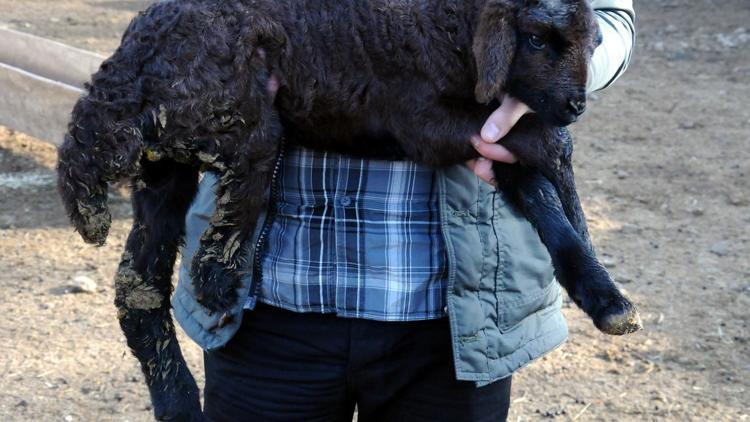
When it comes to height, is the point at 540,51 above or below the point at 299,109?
above

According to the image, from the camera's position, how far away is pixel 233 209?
2152 millimetres

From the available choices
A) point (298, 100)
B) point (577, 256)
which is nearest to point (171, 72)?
point (298, 100)

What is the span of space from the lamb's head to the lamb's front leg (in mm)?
449

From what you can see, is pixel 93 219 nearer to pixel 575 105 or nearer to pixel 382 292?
pixel 382 292

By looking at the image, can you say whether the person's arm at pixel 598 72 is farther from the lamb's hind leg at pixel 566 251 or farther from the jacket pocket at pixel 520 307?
the jacket pocket at pixel 520 307

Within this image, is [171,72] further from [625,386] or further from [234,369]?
[625,386]

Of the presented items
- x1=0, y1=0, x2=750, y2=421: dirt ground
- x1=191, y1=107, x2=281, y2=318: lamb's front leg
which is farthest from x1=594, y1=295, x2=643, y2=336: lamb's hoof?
x1=0, y1=0, x2=750, y2=421: dirt ground

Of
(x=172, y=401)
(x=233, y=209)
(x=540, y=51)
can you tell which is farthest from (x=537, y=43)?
(x=172, y=401)

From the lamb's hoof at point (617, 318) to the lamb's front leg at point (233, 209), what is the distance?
757 mm

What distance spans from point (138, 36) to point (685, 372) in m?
3.58

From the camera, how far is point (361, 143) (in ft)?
7.47

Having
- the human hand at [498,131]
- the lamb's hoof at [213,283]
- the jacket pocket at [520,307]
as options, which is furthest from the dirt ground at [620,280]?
the human hand at [498,131]

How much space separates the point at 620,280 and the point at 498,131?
150 inches

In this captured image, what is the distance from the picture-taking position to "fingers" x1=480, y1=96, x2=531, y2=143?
213cm
